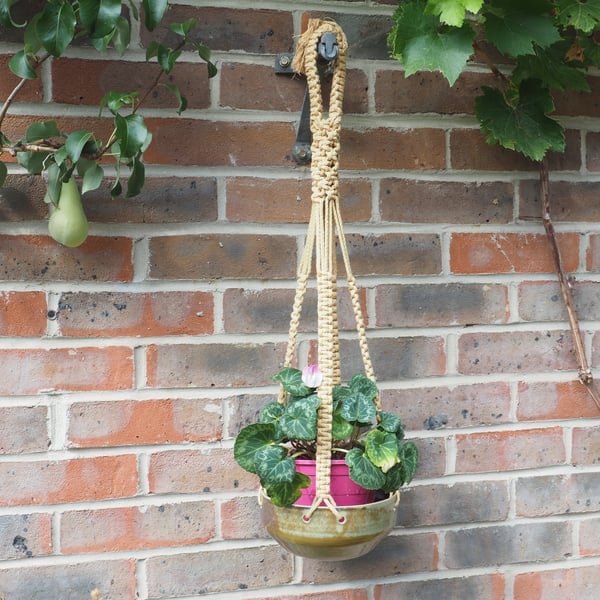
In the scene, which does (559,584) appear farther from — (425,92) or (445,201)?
(425,92)

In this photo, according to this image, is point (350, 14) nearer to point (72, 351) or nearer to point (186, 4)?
point (186, 4)

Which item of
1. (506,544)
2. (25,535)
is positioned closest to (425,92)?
(506,544)

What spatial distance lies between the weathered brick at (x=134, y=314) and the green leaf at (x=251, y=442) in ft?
0.70

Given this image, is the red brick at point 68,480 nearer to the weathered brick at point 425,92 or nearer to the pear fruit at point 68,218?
the pear fruit at point 68,218

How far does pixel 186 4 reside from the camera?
3.34 feet

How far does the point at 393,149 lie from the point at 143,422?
56cm

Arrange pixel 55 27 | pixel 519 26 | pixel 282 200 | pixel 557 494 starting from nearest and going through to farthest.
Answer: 1. pixel 55 27
2. pixel 519 26
3. pixel 282 200
4. pixel 557 494

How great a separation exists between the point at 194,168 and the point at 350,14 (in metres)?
0.34

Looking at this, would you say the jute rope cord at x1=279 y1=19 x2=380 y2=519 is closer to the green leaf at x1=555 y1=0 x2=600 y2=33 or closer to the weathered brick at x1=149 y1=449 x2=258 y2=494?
the weathered brick at x1=149 y1=449 x2=258 y2=494

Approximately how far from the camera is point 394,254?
A: 1.10 metres

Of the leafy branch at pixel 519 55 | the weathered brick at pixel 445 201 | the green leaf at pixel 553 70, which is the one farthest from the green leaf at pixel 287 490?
the green leaf at pixel 553 70

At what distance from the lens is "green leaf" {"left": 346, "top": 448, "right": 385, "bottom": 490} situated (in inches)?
33.4

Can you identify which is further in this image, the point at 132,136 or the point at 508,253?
the point at 508,253

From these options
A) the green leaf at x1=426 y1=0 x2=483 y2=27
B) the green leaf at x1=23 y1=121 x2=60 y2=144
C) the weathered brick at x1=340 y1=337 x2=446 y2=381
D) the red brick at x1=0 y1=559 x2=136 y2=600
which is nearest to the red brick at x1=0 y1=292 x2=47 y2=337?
the green leaf at x1=23 y1=121 x2=60 y2=144
